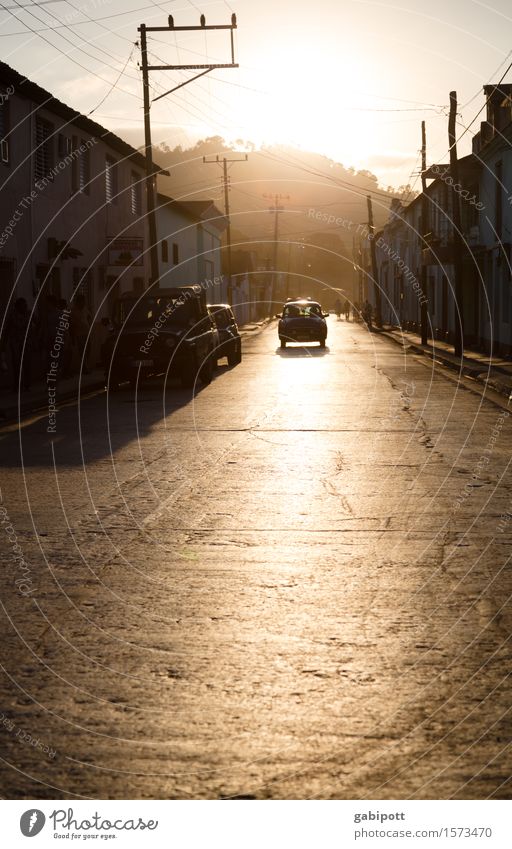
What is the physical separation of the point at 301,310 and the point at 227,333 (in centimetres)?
1538

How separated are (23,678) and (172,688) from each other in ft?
2.36

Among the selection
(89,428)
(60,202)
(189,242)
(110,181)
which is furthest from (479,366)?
(189,242)

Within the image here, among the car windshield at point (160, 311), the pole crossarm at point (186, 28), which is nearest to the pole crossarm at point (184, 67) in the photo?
the pole crossarm at point (186, 28)

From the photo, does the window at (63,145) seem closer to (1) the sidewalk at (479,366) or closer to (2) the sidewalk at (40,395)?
(2) the sidewalk at (40,395)

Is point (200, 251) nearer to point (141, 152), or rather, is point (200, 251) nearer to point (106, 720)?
point (141, 152)

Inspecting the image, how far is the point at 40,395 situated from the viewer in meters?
23.5

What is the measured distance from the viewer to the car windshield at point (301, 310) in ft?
157

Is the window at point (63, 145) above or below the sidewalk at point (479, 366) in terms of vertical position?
above

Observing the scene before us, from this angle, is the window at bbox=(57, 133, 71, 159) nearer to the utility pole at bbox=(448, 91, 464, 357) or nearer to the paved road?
the utility pole at bbox=(448, 91, 464, 357)

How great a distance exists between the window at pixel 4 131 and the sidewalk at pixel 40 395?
5337 millimetres

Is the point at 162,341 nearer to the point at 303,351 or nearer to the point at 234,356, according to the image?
the point at 234,356

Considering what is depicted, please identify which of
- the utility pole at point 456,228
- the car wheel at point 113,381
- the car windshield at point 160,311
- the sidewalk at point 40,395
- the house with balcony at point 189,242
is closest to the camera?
the sidewalk at point 40,395

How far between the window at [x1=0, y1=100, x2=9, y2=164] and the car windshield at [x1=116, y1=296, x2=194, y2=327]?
4.65 metres

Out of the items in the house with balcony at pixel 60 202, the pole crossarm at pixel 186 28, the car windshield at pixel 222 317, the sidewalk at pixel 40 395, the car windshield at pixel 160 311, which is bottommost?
the sidewalk at pixel 40 395
